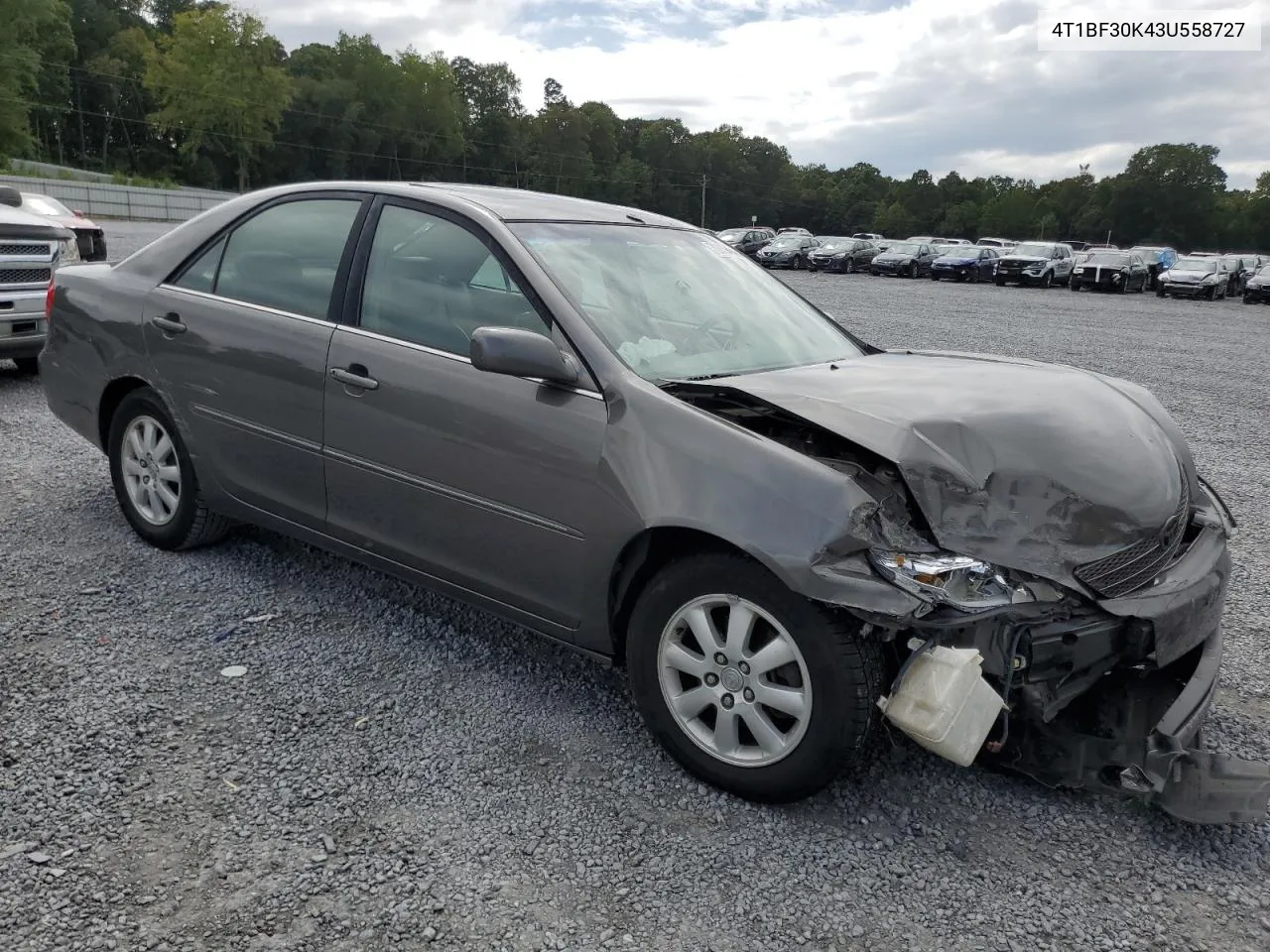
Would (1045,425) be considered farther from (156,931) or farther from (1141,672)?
(156,931)

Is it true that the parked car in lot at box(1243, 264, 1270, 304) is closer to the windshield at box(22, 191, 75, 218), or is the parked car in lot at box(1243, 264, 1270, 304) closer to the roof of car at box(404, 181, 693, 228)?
the windshield at box(22, 191, 75, 218)

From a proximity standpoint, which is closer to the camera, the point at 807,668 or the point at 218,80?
the point at 807,668

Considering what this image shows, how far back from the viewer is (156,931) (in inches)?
90.9

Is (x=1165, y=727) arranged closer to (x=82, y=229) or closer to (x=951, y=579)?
(x=951, y=579)

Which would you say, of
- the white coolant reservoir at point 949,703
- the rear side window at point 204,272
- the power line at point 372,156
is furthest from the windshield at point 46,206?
the power line at point 372,156

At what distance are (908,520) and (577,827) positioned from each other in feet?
4.08

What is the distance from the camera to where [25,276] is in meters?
7.95

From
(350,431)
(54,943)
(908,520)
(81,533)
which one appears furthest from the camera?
(81,533)

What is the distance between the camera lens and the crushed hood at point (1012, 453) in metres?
2.76

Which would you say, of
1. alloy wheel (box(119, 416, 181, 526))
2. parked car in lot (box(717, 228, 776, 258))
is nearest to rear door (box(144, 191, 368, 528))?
alloy wheel (box(119, 416, 181, 526))

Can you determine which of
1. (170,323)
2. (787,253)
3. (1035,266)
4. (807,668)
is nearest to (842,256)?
(787,253)

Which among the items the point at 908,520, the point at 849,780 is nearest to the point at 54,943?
the point at 849,780

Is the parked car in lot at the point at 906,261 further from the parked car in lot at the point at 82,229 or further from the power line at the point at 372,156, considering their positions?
the power line at the point at 372,156

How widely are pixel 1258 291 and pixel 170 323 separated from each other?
3476cm
